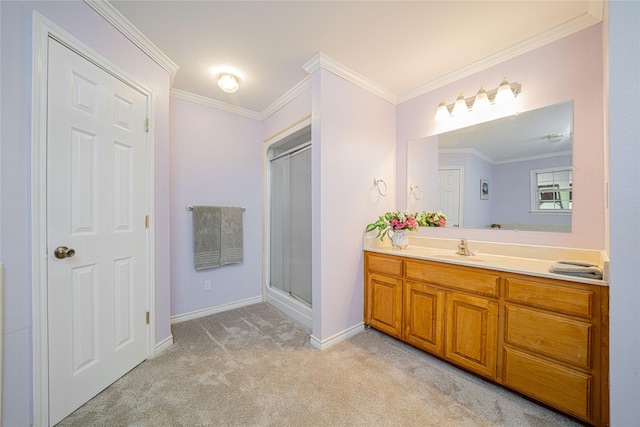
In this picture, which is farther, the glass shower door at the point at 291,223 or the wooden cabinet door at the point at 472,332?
the glass shower door at the point at 291,223

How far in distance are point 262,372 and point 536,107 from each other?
2.85 m

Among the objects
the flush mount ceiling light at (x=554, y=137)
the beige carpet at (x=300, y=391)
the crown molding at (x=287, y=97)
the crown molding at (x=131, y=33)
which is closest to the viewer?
the beige carpet at (x=300, y=391)

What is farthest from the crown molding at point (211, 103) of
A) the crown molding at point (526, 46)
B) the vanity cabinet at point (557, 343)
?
the vanity cabinet at point (557, 343)

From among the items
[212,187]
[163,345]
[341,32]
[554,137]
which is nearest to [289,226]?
[212,187]

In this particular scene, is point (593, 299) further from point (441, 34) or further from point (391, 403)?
point (441, 34)

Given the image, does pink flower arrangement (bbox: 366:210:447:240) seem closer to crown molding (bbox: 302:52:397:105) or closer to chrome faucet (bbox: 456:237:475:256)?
chrome faucet (bbox: 456:237:475:256)

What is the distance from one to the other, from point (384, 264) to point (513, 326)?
3.19 ft

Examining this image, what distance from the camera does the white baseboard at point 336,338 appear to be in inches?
81.0

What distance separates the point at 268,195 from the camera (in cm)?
322

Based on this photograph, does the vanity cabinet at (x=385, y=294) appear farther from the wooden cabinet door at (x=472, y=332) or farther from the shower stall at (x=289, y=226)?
the shower stall at (x=289, y=226)

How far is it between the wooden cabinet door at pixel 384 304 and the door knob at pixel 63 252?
7.19 feet

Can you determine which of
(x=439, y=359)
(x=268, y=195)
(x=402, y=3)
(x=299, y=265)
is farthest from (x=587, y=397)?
(x=268, y=195)

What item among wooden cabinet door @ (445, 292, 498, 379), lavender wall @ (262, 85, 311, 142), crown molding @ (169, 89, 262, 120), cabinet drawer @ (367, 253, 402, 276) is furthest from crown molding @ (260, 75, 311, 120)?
wooden cabinet door @ (445, 292, 498, 379)

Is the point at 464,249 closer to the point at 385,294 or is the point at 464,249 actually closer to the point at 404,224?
the point at 404,224
